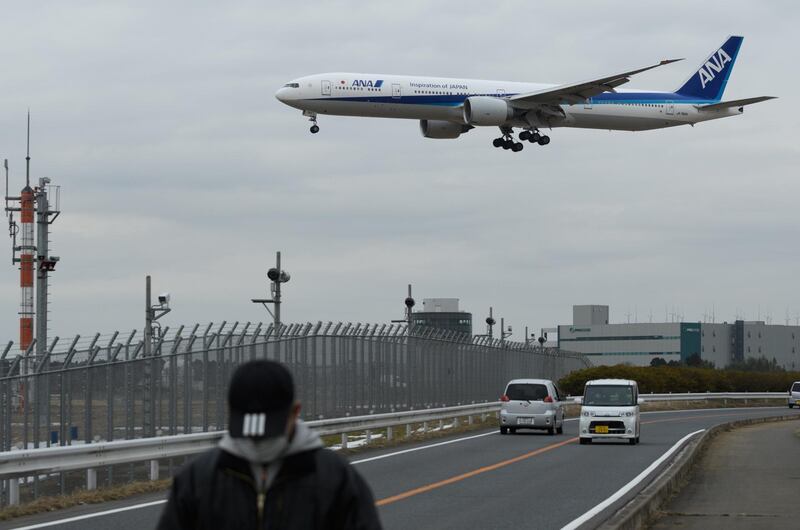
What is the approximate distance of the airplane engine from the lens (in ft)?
181

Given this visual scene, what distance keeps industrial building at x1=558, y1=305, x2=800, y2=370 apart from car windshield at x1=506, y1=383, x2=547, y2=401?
428ft

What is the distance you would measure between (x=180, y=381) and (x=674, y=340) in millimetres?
148179

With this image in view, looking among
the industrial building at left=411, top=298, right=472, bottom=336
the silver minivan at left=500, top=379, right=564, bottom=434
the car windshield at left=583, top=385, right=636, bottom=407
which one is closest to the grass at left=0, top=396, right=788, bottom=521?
the silver minivan at left=500, top=379, right=564, bottom=434

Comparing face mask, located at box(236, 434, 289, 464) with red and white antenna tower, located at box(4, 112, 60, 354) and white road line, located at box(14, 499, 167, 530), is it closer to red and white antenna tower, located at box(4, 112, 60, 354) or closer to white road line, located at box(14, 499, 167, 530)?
white road line, located at box(14, 499, 167, 530)

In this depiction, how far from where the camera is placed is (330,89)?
2046 inches

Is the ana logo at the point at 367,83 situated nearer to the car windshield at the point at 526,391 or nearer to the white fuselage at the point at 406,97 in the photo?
the white fuselage at the point at 406,97

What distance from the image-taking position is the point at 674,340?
545 feet

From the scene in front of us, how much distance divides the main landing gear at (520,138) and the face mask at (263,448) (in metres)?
51.6

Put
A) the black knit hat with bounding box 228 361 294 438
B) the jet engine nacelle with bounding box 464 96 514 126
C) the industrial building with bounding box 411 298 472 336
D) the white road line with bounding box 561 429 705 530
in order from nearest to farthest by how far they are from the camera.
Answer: the black knit hat with bounding box 228 361 294 438 → the white road line with bounding box 561 429 705 530 → the jet engine nacelle with bounding box 464 96 514 126 → the industrial building with bounding box 411 298 472 336

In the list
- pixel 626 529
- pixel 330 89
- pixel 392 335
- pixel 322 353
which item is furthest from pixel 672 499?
pixel 330 89

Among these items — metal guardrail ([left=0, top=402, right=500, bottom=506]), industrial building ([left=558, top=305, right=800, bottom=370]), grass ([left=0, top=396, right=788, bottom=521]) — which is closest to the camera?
metal guardrail ([left=0, top=402, right=500, bottom=506])

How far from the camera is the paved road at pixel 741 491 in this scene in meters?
15.8

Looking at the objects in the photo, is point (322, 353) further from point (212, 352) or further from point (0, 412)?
point (0, 412)

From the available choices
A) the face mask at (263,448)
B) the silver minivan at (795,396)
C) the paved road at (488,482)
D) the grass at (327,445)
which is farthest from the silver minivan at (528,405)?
the silver minivan at (795,396)
